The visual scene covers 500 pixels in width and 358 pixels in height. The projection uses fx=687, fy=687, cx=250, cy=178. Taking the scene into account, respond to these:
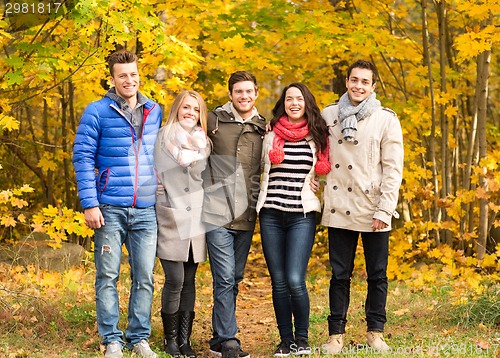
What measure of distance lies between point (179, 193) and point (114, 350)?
3.68 ft

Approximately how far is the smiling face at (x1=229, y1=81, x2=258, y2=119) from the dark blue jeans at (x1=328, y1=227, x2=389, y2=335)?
104 cm

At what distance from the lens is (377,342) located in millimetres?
4797

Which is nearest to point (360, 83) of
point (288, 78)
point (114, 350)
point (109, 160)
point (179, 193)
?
point (179, 193)

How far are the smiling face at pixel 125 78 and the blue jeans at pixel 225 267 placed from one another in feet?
3.53

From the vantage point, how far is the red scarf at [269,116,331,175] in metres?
4.57

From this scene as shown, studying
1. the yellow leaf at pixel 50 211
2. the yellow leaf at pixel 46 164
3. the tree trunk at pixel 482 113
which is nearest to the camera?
→ the yellow leaf at pixel 50 211

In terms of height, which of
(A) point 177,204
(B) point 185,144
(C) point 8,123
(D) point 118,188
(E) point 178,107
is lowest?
(A) point 177,204

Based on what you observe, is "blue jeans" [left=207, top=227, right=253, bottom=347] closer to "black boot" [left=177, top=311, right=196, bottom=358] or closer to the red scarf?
"black boot" [left=177, top=311, right=196, bottom=358]

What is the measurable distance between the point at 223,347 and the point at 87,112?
1.83 metres

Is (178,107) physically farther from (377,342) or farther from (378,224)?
(377,342)

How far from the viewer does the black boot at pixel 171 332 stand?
4770 millimetres

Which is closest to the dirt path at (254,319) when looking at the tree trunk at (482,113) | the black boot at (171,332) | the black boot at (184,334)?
the black boot at (184,334)

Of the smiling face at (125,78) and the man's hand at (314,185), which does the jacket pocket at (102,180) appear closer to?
the smiling face at (125,78)

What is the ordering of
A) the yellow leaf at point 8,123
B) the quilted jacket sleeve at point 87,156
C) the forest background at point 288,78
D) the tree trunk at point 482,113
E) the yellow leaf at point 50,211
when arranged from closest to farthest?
the quilted jacket sleeve at point 87,156 → the yellow leaf at point 8,123 → the forest background at point 288,78 → the yellow leaf at point 50,211 → the tree trunk at point 482,113
